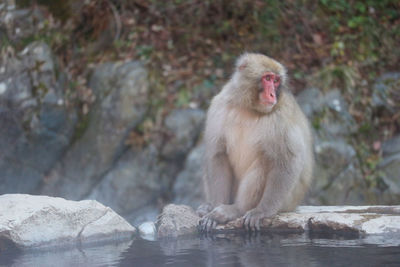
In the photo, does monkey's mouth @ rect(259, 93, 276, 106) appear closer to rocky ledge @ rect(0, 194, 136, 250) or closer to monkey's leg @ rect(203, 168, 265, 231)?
monkey's leg @ rect(203, 168, 265, 231)

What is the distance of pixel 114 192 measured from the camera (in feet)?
26.1

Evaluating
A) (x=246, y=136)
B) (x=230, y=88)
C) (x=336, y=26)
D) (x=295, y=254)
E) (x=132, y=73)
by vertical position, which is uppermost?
(x=336, y=26)

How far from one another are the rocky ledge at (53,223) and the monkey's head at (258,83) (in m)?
1.37

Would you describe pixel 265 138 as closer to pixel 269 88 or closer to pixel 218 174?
pixel 269 88

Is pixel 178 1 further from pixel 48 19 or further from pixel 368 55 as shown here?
pixel 368 55

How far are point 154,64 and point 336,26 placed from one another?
299 cm

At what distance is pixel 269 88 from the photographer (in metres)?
4.59

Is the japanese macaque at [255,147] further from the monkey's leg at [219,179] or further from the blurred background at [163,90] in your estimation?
the blurred background at [163,90]

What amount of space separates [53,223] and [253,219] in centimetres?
149

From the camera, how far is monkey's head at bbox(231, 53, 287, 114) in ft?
15.1

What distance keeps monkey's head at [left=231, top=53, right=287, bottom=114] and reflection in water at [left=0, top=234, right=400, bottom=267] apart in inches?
40.8

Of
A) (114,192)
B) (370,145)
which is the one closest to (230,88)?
(114,192)

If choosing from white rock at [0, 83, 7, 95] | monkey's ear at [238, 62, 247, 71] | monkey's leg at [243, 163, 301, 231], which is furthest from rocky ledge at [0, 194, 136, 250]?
white rock at [0, 83, 7, 95]

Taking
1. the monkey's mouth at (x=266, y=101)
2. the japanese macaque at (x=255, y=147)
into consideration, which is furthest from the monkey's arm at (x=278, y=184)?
the monkey's mouth at (x=266, y=101)
